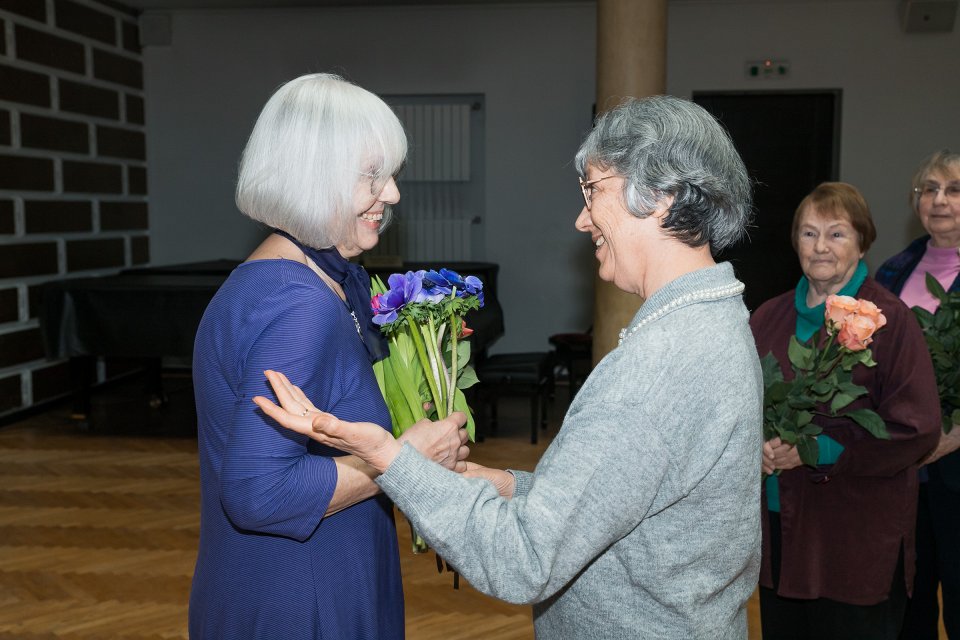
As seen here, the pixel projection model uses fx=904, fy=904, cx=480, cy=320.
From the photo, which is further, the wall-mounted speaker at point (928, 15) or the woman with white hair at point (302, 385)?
the wall-mounted speaker at point (928, 15)

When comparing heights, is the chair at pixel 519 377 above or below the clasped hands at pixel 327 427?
below

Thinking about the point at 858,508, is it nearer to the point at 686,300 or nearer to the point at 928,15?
the point at 686,300

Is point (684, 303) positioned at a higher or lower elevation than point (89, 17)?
lower

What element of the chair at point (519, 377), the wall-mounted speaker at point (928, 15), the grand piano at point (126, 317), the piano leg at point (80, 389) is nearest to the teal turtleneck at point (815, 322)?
the grand piano at point (126, 317)

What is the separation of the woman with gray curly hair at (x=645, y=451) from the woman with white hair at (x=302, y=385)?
165 mm

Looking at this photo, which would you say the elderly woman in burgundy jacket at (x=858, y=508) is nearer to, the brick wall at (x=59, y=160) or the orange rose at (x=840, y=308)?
the orange rose at (x=840, y=308)

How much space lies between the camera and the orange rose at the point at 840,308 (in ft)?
6.87

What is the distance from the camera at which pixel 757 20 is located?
27.9 ft

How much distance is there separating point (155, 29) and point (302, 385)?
878 centimetres

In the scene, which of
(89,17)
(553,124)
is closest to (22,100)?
(89,17)

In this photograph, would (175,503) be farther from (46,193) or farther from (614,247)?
(614,247)

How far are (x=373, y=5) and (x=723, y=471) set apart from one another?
8.42 m

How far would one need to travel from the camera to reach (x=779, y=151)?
868 cm

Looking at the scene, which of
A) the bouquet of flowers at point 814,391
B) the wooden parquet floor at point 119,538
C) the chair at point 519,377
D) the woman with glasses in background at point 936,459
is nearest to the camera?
the bouquet of flowers at point 814,391
